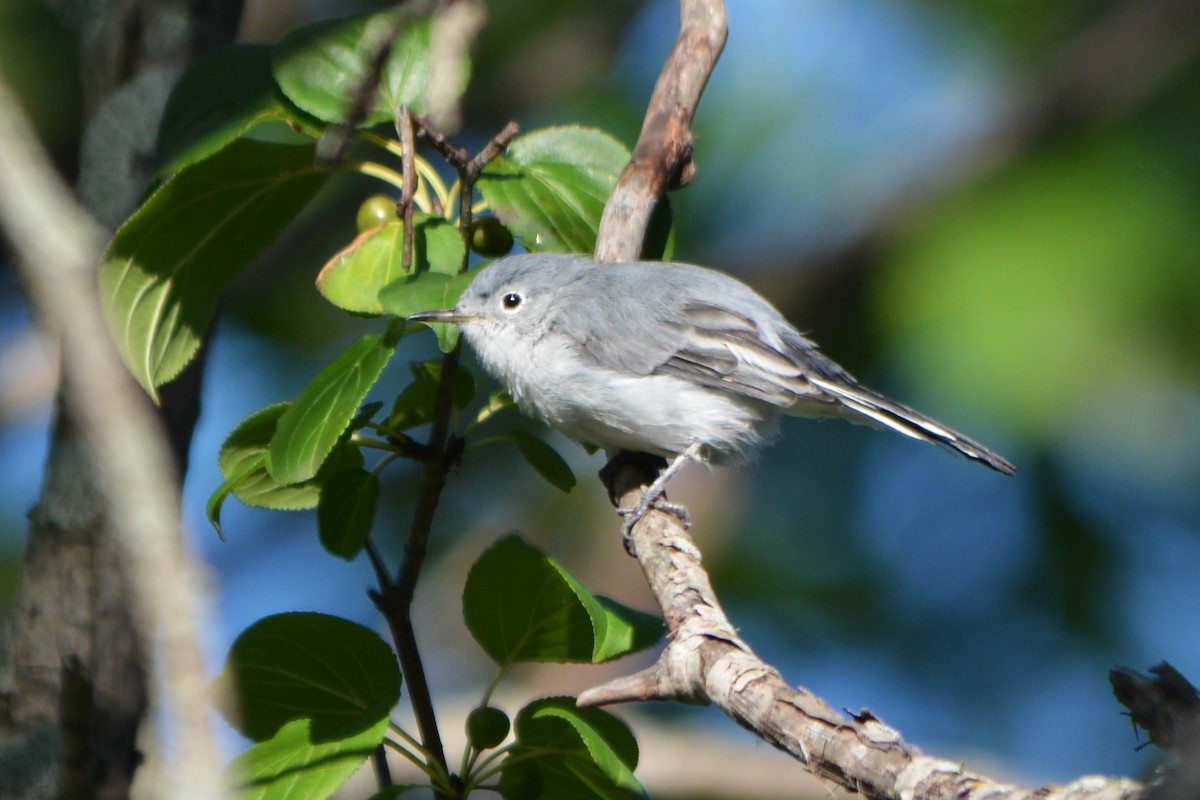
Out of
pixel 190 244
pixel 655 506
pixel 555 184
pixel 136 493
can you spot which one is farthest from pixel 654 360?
pixel 136 493

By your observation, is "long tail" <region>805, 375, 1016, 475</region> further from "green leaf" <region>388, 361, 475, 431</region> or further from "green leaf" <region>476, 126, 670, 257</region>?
"green leaf" <region>388, 361, 475, 431</region>

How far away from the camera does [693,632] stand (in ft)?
5.09

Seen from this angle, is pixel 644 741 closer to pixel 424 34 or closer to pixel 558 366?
pixel 558 366

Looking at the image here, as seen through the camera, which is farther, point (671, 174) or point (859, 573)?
point (859, 573)

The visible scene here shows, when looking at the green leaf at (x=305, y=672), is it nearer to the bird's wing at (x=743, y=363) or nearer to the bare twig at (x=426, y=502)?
the bare twig at (x=426, y=502)

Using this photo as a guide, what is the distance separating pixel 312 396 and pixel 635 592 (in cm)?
230

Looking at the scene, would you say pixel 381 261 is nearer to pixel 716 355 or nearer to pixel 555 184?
pixel 555 184

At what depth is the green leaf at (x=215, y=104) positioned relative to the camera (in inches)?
74.2

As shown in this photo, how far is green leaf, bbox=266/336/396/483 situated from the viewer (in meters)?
1.61


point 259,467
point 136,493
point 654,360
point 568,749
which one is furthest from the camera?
point 654,360

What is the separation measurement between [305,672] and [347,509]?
0.88 ft

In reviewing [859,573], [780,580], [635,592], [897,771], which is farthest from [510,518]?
[897,771]

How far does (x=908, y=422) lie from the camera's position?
2566 millimetres

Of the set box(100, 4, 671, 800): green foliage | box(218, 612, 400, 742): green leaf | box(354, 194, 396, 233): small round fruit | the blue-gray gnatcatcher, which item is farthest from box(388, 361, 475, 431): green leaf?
the blue-gray gnatcatcher
